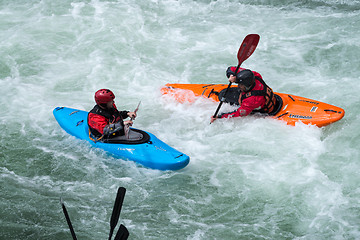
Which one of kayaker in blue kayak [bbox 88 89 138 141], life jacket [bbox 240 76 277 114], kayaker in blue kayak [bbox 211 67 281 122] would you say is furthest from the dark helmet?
kayaker in blue kayak [bbox 88 89 138 141]

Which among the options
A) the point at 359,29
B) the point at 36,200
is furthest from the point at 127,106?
the point at 359,29

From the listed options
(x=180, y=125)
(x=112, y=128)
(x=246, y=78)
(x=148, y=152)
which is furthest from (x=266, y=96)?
(x=112, y=128)

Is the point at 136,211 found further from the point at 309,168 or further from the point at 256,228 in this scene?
the point at 309,168

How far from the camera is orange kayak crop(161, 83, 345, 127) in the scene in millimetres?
6598

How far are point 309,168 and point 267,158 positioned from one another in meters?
0.61

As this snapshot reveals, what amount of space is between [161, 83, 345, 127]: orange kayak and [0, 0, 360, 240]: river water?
0.51 ft

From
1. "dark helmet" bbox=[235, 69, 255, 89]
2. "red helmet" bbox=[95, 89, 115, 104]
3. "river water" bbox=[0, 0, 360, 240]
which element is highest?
"dark helmet" bbox=[235, 69, 255, 89]

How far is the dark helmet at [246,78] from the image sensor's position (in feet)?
20.6

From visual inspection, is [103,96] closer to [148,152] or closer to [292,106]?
[148,152]

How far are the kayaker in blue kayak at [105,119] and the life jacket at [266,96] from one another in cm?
174

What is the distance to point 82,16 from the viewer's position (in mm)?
11008

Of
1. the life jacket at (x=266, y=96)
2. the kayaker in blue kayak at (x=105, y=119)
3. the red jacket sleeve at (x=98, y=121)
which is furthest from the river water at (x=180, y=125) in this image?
the red jacket sleeve at (x=98, y=121)

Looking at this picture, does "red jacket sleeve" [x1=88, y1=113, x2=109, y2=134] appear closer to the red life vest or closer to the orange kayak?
the red life vest

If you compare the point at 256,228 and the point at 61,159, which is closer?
the point at 256,228
